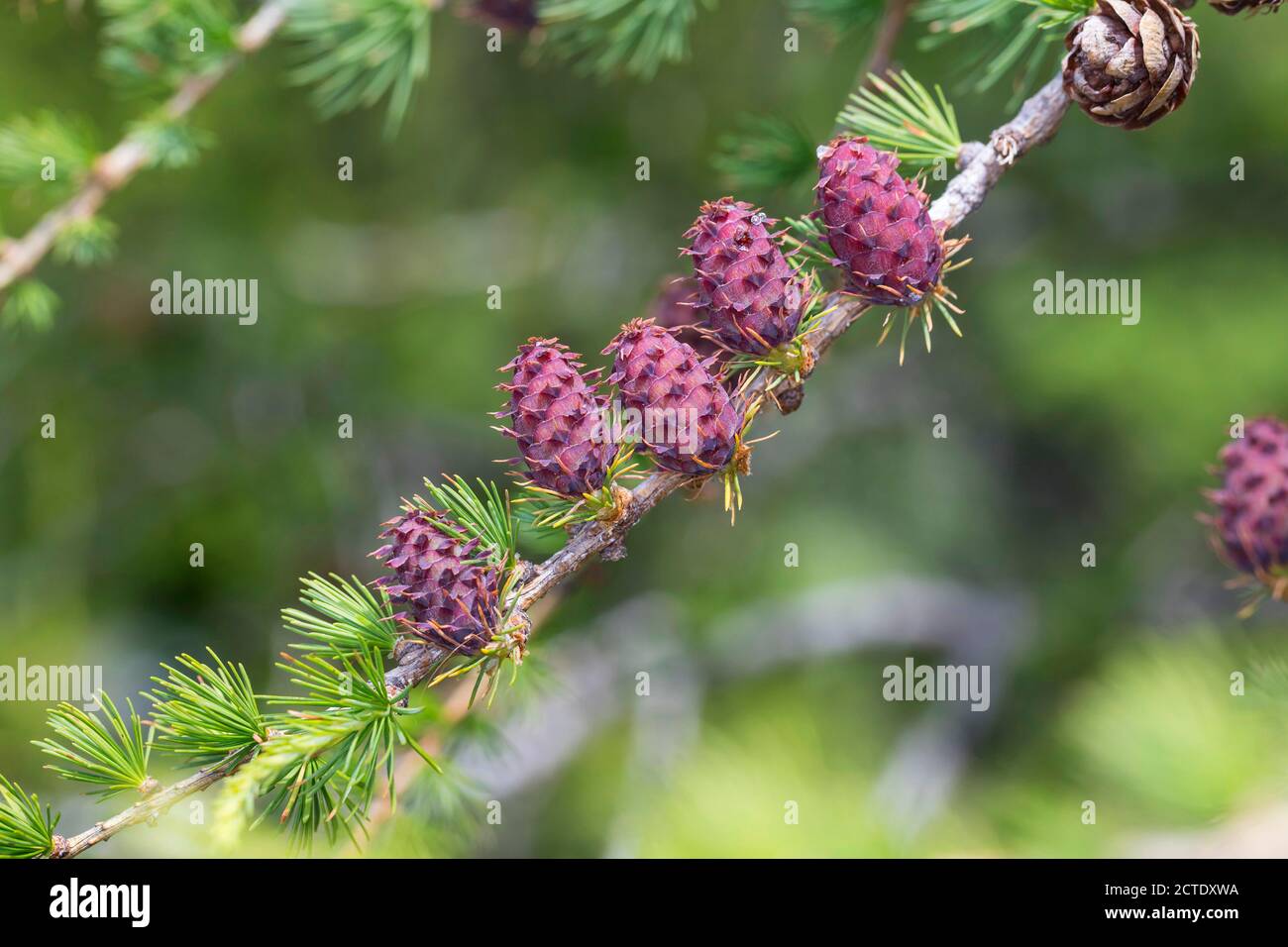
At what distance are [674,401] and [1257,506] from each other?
2.39 ft

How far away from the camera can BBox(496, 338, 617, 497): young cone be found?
87cm

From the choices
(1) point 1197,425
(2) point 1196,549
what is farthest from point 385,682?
(2) point 1196,549

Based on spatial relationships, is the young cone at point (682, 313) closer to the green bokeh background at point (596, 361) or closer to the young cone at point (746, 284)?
the young cone at point (746, 284)

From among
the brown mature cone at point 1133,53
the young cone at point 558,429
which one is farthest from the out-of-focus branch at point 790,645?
the brown mature cone at point 1133,53

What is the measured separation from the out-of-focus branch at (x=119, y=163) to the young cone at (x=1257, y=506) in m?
1.56

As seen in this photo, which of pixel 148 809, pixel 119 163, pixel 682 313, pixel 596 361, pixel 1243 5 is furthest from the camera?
pixel 596 361

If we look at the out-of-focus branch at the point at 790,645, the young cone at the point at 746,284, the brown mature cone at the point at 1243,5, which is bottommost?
the out-of-focus branch at the point at 790,645

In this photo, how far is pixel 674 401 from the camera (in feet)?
2.83

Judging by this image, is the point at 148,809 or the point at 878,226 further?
the point at 878,226

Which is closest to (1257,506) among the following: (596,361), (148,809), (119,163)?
(148,809)

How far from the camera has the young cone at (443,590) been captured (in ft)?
2.75

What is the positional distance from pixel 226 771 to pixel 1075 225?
8.62 ft

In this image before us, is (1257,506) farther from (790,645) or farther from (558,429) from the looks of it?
(790,645)
